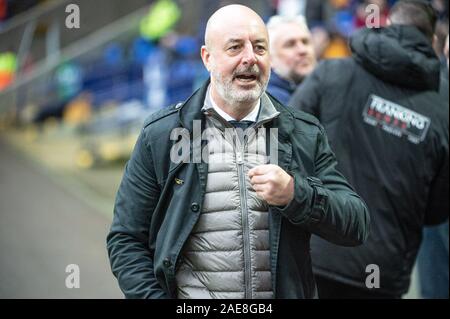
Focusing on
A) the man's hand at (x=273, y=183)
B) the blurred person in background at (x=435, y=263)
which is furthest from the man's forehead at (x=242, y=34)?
the blurred person in background at (x=435, y=263)

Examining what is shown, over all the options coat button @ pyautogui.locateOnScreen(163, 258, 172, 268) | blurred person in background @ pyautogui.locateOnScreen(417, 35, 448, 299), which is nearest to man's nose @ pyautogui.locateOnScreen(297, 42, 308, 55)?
blurred person in background @ pyautogui.locateOnScreen(417, 35, 448, 299)

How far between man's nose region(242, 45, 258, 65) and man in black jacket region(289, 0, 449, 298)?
1.31m

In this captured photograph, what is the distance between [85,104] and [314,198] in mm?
10261

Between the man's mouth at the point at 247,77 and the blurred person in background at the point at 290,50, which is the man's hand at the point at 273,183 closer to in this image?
the man's mouth at the point at 247,77

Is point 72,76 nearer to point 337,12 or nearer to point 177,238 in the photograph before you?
point 337,12

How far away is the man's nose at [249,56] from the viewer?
2.25 metres

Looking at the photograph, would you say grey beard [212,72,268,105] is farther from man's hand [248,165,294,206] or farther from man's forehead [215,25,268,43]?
man's hand [248,165,294,206]

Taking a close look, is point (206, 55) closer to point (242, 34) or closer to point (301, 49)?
point (242, 34)

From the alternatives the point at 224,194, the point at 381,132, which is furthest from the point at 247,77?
the point at 381,132

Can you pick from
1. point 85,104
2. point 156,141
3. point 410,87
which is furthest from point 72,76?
point 156,141

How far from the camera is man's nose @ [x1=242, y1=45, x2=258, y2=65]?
225 cm

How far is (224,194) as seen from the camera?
2326 mm

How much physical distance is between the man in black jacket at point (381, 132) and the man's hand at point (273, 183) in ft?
4.67
